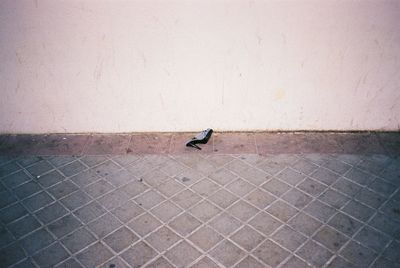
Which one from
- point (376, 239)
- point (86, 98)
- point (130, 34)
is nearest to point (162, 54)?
point (130, 34)

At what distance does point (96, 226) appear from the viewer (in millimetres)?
3893

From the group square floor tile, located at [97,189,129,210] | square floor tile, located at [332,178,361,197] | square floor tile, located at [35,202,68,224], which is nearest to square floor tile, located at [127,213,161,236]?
square floor tile, located at [97,189,129,210]

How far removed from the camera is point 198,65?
5.00 meters

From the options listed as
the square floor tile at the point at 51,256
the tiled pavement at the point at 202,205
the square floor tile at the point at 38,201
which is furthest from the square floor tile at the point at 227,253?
the square floor tile at the point at 38,201

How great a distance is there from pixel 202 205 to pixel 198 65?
6.66 ft

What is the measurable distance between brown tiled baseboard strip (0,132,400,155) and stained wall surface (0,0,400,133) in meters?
0.14

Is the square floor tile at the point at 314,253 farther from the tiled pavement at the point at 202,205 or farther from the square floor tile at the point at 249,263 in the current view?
the square floor tile at the point at 249,263

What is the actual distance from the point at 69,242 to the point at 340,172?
3467 mm

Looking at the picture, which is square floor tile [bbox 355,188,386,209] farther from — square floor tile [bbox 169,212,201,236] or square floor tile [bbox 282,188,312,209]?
square floor tile [bbox 169,212,201,236]

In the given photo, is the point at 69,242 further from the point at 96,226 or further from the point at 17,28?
the point at 17,28

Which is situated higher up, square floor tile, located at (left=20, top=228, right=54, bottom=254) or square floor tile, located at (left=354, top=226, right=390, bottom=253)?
square floor tile, located at (left=354, top=226, right=390, bottom=253)

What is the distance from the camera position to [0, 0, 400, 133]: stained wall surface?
15.2 feet

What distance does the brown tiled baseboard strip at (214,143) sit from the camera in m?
5.13

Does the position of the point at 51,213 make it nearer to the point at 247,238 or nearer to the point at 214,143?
the point at 247,238
